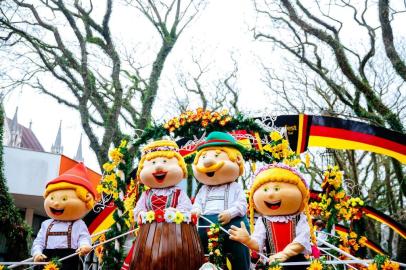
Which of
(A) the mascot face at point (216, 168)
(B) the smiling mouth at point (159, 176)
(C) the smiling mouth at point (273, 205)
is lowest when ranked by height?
(C) the smiling mouth at point (273, 205)

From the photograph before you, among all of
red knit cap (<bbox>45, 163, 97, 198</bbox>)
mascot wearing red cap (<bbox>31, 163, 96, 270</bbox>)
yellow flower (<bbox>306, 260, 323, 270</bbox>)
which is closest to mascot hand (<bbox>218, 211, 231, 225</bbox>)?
yellow flower (<bbox>306, 260, 323, 270</bbox>)

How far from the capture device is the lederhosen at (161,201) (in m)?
5.61

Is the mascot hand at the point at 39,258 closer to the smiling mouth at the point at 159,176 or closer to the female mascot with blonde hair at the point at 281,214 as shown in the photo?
the smiling mouth at the point at 159,176

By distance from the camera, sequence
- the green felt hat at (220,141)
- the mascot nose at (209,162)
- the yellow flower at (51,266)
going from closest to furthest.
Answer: the yellow flower at (51,266), the mascot nose at (209,162), the green felt hat at (220,141)

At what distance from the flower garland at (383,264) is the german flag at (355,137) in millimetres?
4706

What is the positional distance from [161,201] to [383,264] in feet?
8.44

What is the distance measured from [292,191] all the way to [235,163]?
103 centimetres

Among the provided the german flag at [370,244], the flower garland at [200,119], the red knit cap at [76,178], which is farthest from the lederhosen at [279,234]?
the german flag at [370,244]

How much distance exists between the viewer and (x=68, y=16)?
13320 millimetres

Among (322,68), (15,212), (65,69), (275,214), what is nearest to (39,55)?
(65,69)

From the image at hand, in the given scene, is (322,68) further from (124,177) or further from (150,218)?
(150,218)

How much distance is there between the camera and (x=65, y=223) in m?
6.13

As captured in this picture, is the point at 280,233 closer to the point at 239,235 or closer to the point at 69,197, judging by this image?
the point at 239,235

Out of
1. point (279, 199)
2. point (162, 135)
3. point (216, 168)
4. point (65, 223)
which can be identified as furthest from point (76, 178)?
point (279, 199)
